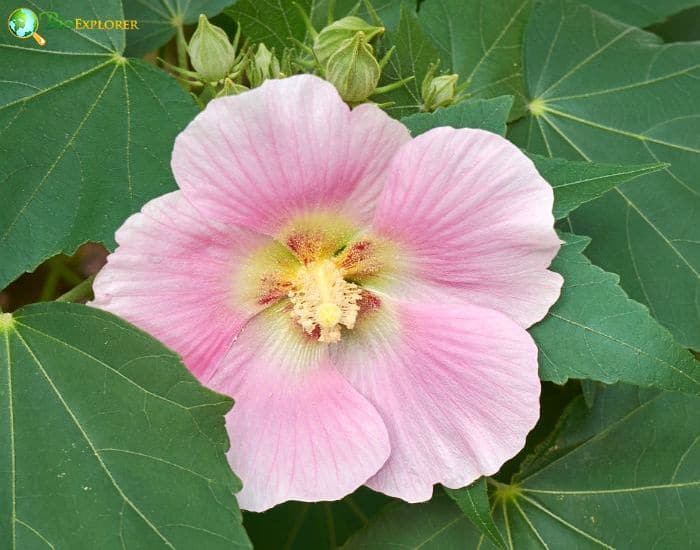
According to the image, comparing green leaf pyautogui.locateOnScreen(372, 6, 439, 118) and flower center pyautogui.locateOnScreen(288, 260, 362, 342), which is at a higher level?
green leaf pyautogui.locateOnScreen(372, 6, 439, 118)

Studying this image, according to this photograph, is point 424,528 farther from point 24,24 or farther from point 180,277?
point 24,24

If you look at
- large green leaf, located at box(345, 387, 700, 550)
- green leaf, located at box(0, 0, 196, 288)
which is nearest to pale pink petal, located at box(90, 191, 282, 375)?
green leaf, located at box(0, 0, 196, 288)

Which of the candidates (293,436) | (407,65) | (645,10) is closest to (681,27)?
(645,10)

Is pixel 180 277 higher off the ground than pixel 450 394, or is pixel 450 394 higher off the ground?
pixel 180 277

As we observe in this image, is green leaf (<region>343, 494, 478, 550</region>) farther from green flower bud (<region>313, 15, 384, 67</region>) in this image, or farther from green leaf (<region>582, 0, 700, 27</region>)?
green leaf (<region>582, 0, 700, 27</region>)

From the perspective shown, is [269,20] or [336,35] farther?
[269,20]

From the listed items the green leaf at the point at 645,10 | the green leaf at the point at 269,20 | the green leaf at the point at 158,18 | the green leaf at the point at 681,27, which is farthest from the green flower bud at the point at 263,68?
the green leaf at the point at 681,27
